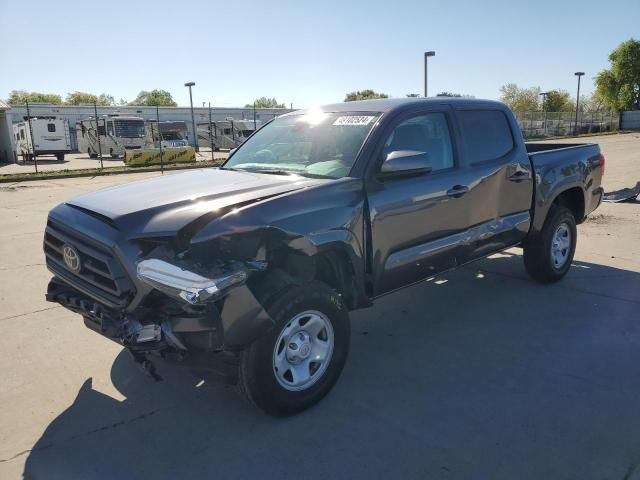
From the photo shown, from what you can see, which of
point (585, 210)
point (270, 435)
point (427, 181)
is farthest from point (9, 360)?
point (585, 210)

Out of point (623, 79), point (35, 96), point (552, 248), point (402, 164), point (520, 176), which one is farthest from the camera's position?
point (35, 96)

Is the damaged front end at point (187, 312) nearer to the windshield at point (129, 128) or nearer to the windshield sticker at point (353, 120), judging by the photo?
the windshield sticker at point (353, 120)

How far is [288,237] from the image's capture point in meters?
3.21

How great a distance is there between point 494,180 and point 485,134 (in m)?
0.47

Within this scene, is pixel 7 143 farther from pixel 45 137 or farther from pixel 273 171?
pixel 273 171

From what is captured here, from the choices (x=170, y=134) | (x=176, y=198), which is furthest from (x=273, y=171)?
(x=170, y=134)

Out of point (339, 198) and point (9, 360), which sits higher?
point (339, 198)

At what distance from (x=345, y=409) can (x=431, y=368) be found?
2.88 ft

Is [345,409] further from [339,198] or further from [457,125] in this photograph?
[457,125]

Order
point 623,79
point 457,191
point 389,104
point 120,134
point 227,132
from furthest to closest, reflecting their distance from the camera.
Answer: point 623,79 < point 227,132 < point 120,134 < point 457,191 < point 389,104

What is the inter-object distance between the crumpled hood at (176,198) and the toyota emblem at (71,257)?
0.92 ft

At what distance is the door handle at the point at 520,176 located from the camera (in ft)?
16.7

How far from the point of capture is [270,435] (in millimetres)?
3178

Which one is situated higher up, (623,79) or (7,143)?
(623,79)
